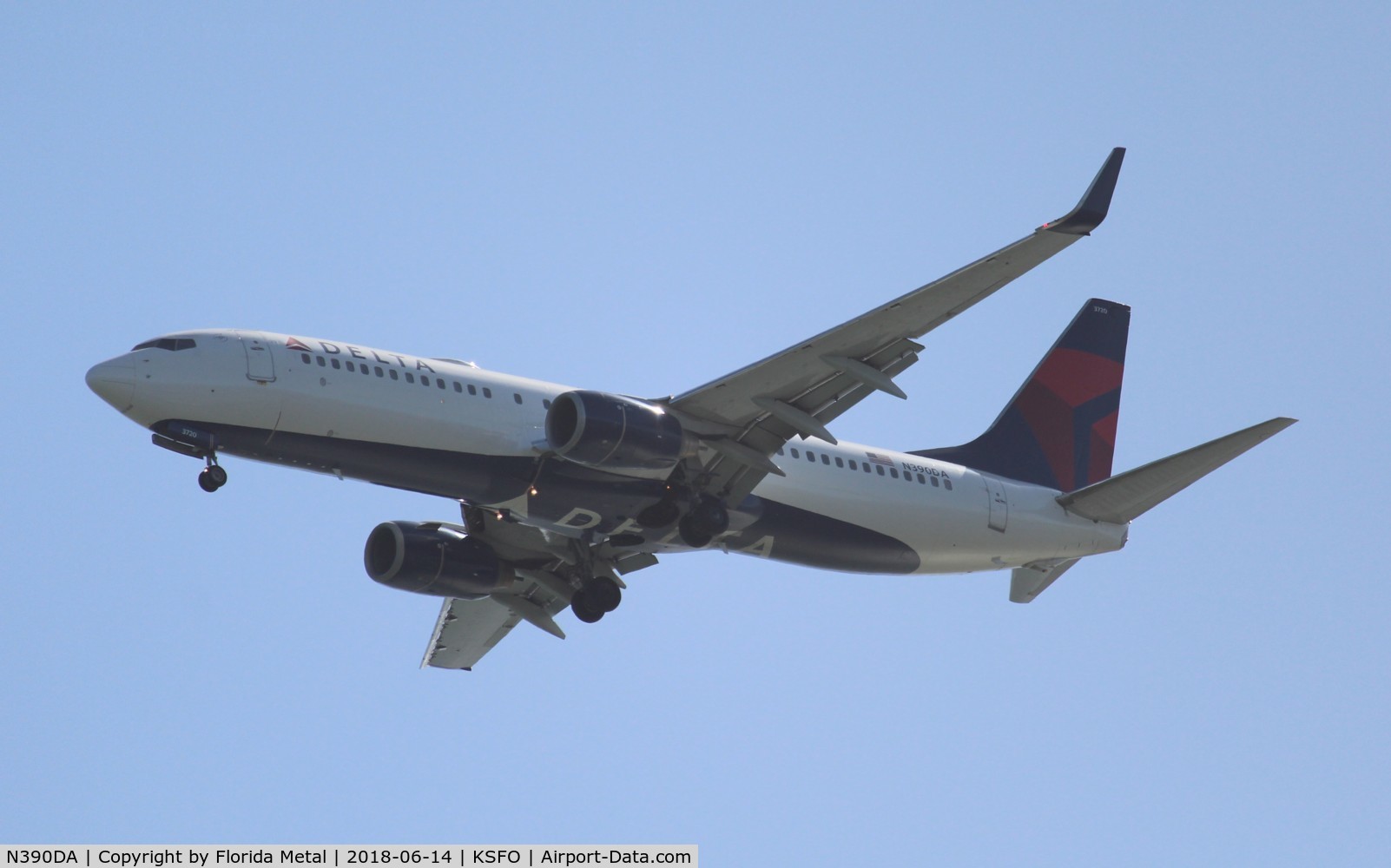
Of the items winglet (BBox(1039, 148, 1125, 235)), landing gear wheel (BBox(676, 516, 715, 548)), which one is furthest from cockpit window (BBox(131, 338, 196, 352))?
winglet (BBox(1039, 148, 1125, 235))

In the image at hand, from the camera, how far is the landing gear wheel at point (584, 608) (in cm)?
3784

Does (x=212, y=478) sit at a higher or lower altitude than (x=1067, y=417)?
lower

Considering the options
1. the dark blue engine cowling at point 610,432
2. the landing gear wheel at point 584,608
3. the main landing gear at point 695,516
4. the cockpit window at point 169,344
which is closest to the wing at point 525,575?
the landing gear wheel at point 584,608

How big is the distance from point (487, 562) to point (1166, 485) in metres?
14.7

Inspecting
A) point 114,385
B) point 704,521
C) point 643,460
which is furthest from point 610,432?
point 114,385

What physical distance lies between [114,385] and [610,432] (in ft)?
28.7

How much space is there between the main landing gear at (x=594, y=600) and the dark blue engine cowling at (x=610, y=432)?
563cm

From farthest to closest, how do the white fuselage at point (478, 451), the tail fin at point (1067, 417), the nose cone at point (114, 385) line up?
the tail fin at point (1067, 417) → the white fuselage at point (478, 451) → the nose cone at point (114, 385)

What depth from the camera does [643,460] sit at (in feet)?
107

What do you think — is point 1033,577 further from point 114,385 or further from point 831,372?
point 114,385

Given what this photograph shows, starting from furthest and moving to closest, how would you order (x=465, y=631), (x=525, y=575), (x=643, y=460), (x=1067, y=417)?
(x=1067, y=417)
(x=465, y=631)
(x=525, y=575)
(x=643, y=460)

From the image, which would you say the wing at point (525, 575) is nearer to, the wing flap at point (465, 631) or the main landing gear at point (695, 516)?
the wing flap at point (465, 631)

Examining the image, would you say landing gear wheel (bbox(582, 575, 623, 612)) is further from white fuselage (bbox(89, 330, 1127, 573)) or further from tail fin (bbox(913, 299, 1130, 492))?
tail fin (bbox(913, 299, 1130, 492))

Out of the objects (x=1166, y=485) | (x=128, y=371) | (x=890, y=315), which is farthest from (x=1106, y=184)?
(x=128, y=371)
